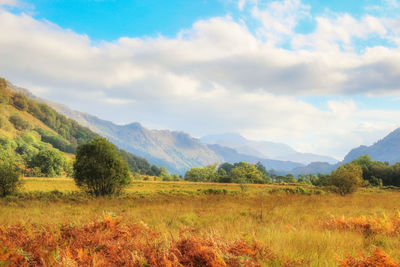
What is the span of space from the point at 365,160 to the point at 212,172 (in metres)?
72.4

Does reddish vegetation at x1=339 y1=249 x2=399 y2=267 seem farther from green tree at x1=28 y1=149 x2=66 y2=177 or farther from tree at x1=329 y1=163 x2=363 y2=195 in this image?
green tree at x1=28 y1=149 x2=66 y2=177

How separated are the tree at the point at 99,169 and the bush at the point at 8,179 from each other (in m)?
6.08

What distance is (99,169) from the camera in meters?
22.7

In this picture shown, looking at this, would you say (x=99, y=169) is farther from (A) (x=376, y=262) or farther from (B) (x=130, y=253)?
(A) (x=376, y=262)

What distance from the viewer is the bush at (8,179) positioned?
2274 cm

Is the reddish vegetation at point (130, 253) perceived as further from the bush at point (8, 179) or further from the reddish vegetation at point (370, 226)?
the bush at point (8, 179)

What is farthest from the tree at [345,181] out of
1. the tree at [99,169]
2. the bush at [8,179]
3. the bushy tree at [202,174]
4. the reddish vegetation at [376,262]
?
the bushy tree at [202,174]

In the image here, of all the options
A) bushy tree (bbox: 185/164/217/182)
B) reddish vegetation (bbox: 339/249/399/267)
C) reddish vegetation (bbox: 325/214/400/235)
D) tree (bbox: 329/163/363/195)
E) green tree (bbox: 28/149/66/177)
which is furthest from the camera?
bushy tree (bbox: 185/164/217/182)

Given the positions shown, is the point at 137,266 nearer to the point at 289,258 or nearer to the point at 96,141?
the point at 289,258

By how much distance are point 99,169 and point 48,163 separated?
3485 inches

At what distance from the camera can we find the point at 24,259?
10.9 feet

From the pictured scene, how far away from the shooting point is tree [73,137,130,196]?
22.8m

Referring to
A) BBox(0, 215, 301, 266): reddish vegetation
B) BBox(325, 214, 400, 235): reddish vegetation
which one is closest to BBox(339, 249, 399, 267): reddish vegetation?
BBox(0, 215, 301, 266): reddish vegetation

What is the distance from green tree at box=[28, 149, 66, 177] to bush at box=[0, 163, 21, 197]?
260ft
